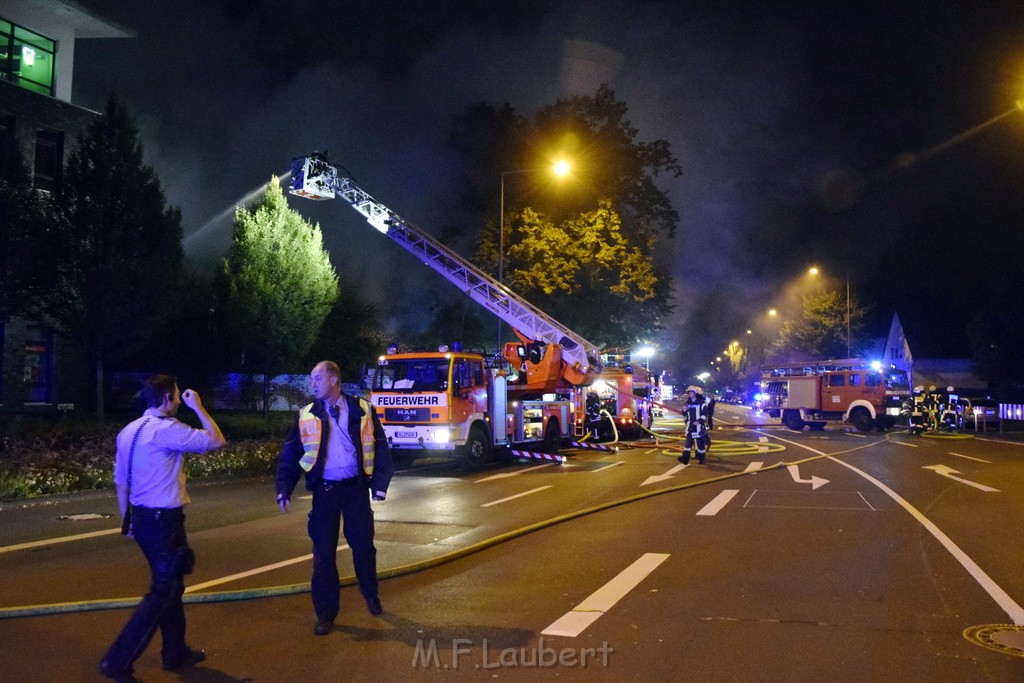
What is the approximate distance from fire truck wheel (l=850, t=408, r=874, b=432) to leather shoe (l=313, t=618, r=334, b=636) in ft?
100.0

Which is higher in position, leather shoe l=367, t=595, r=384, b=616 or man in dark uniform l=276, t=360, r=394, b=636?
man in dark uniform l=276, t=360, r=394, b=636

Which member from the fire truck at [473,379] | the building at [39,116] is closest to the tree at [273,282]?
the fire truck at [473,379]

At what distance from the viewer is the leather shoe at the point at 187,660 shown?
518 centimetres

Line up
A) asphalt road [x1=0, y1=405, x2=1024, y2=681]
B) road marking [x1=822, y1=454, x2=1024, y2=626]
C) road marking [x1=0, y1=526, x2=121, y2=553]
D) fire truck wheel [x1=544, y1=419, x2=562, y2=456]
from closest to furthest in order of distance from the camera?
asphalt road [x1=0, y1=405, x2=1024, y2=681] → road marking [x1=822, y1=454, x2=1024, y2=626] → road marking [x1=0, y1=526, x2=121, y2=553] → fire truck wheel [x1=544, y1=419, x2=562, y2=456]

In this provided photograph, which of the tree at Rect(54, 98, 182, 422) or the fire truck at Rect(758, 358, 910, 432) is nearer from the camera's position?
the tree at Rect(54, 98, 182, 422)

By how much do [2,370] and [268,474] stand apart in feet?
38.2

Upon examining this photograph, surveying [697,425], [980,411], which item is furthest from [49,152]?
[980,411]

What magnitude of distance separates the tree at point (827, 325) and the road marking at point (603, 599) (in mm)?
58548

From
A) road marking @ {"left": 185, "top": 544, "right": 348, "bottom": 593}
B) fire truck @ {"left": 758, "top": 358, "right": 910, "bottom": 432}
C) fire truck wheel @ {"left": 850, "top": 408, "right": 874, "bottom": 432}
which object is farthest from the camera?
fire truck wheel @ {"left": 850, "top": 408, "right": 874, "bottom": 432}

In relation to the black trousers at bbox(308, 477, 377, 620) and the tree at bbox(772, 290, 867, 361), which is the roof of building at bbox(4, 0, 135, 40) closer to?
the black trousers at bbox(308, 477, 377, 620)

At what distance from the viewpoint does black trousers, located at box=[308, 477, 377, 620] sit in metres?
5.87

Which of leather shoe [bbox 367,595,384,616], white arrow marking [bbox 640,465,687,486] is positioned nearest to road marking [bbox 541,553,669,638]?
leather shoe [bbox 367,595,384,616]

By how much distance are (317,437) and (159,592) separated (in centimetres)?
144

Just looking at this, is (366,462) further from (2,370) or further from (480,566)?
(2,370)
